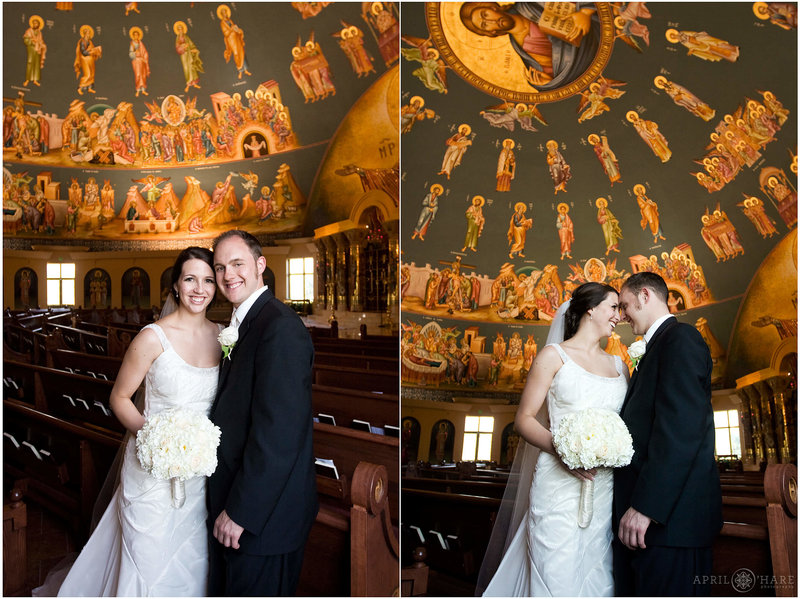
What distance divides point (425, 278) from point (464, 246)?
64 centimetres

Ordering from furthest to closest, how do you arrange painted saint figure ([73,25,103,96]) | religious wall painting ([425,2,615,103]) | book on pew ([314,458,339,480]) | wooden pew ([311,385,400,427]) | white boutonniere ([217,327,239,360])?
religious wall painting ([425,2,615,103]) → painted saint figure ([73,25,103,96]) → wooden pew ([311,385,400,427]) → book on pew ([314,458,339,480]) → white boutonniere ([217,327,239,360])

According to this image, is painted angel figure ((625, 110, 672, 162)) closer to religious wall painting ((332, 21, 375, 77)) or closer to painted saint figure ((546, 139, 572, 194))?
painted saint figure ((546, 139, 572, 194))

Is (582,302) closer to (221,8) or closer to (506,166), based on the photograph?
(506,166)

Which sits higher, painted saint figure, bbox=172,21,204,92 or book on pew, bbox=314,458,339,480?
painted saint figure, bbox=172,21,204,92

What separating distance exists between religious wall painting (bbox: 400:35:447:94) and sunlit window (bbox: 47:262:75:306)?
12.0 feet

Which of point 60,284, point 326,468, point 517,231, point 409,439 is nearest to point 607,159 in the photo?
point 517,231

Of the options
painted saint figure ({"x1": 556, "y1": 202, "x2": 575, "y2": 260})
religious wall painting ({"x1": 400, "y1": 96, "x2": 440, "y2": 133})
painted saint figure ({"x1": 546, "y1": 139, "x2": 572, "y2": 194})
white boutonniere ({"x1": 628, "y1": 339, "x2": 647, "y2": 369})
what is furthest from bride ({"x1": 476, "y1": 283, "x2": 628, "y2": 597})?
painted saint figure ({"x1": 546, "y1": 139, "x2": 572, "y2": 194})

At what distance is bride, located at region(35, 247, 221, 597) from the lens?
121 inches

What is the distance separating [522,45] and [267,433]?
17.6 feet

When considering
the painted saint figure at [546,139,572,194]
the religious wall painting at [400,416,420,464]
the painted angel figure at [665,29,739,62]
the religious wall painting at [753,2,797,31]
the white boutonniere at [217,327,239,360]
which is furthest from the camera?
the painted saint figure at [546,139,572,194]

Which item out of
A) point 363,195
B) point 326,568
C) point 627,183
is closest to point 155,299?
point 363,195

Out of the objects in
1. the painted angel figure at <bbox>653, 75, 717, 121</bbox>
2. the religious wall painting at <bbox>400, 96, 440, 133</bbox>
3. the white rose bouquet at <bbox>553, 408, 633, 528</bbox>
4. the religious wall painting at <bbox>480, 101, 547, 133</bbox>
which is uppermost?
the painted angel figure at <bbox>653, 75, 717, 121</bbox>

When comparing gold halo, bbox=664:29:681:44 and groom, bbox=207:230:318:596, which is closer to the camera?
groom, bbox=207:230:318:596

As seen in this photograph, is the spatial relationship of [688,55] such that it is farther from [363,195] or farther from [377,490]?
[377,490]
